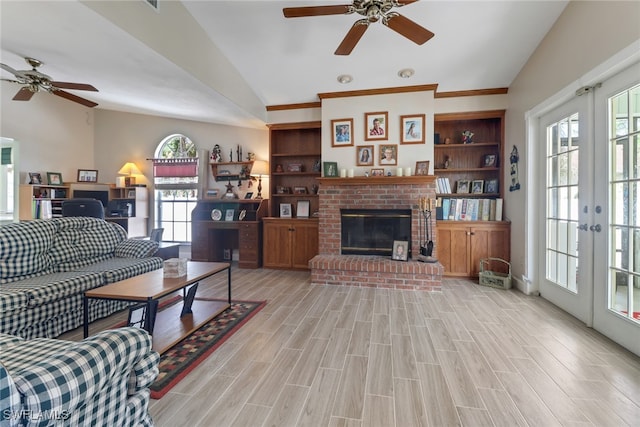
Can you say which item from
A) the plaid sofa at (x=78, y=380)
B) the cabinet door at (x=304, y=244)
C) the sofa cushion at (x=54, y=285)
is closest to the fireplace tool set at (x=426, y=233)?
the cabinet door at (x=304, y=244)

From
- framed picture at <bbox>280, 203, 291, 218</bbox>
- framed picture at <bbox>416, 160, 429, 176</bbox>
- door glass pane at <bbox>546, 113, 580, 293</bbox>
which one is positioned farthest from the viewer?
framed picture at <bbox>280, 203, 291, 218</bbox>

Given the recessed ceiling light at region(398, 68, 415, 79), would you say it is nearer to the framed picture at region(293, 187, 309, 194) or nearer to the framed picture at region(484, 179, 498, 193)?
the framed picture at region(484, 179, 498, 193)

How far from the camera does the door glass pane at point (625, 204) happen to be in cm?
212

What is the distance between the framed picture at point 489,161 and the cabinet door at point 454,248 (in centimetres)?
108

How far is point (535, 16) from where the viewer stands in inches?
114

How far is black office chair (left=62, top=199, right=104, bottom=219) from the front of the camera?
4625mm

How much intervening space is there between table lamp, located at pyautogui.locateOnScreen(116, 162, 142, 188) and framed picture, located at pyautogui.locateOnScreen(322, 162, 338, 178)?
4379mm

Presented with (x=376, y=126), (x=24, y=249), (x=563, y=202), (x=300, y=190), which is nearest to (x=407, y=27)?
(x=376, y=126)

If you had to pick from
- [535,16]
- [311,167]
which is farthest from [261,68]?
[535,16]

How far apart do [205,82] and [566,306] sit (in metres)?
4.60

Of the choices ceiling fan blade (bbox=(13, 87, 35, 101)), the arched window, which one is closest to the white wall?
the arched window

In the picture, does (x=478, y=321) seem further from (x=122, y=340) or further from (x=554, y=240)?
(x=122, y=340)

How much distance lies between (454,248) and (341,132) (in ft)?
8.04

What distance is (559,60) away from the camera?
2900mm
